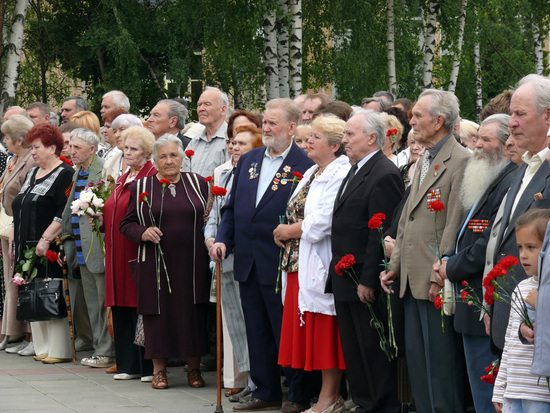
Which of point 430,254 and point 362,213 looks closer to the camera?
point 430,254

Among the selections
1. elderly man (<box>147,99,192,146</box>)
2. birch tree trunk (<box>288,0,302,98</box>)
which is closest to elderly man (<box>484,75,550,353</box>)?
elderly man (<box>147,99,192,146</box>)

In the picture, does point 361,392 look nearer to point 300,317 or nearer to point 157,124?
point 300,317

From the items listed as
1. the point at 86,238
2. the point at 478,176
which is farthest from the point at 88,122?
the point at 478,176

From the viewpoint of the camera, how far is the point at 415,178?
22.0 ft

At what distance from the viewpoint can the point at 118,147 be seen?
34.1ft

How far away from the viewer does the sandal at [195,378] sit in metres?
8.89

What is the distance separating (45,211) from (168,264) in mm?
2192

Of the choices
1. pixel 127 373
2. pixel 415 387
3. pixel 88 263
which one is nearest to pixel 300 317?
pixel 415 387

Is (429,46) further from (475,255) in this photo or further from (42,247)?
(475,255)

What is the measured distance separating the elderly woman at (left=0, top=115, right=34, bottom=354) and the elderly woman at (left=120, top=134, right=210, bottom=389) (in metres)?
2.71

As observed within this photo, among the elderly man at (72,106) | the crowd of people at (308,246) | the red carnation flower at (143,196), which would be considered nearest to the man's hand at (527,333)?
the crowd of people at (308,246)

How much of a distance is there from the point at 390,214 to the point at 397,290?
603mm

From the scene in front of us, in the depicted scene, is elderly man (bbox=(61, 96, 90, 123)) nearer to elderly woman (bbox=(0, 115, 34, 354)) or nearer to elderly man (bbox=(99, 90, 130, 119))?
elderly man (bbox=(99, 90, 130, 119))

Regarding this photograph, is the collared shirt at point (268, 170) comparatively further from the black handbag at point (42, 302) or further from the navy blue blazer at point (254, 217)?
the black handbag at point (42, 302)
